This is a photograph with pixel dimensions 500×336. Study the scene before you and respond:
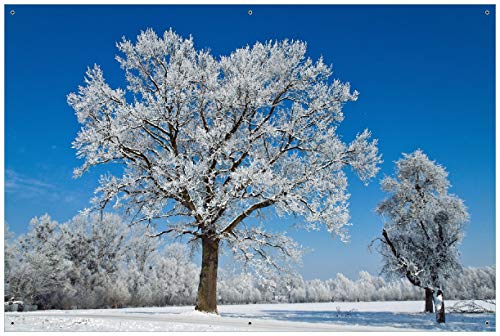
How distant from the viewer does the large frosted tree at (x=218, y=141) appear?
1459 cm

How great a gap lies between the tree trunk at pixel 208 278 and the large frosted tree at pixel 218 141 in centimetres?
3

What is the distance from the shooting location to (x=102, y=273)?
106ft

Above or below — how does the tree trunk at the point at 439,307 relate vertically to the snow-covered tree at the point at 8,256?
below

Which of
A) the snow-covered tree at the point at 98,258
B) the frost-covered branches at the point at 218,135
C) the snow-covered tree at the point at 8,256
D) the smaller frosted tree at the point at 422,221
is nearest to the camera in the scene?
the frost-covered branches at the point at 218,135

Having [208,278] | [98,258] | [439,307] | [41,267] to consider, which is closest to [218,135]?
[208,278]

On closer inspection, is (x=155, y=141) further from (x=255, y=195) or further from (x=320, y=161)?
(x=320, y=161)

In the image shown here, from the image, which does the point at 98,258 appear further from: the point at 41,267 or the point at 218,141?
the point at 218,141

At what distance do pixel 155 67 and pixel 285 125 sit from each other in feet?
15.9

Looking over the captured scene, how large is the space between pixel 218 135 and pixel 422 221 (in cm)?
1155

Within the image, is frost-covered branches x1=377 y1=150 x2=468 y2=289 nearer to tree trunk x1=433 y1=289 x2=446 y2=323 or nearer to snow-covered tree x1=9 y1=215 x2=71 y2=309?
tree trunk x1=433 y1=289 x2=446 y2=323

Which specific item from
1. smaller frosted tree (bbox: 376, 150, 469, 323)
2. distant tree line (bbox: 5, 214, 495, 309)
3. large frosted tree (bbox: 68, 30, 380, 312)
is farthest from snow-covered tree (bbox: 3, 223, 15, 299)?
smaller frosted tree (bbox: 376, 150, 469, 323)

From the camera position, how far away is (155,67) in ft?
53.3

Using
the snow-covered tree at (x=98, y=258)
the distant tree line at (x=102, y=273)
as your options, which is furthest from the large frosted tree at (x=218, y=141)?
the snow-covered tree at (x=98, y=258)

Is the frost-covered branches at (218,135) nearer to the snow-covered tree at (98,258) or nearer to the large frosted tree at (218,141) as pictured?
the large frosted tree at (218,141)
